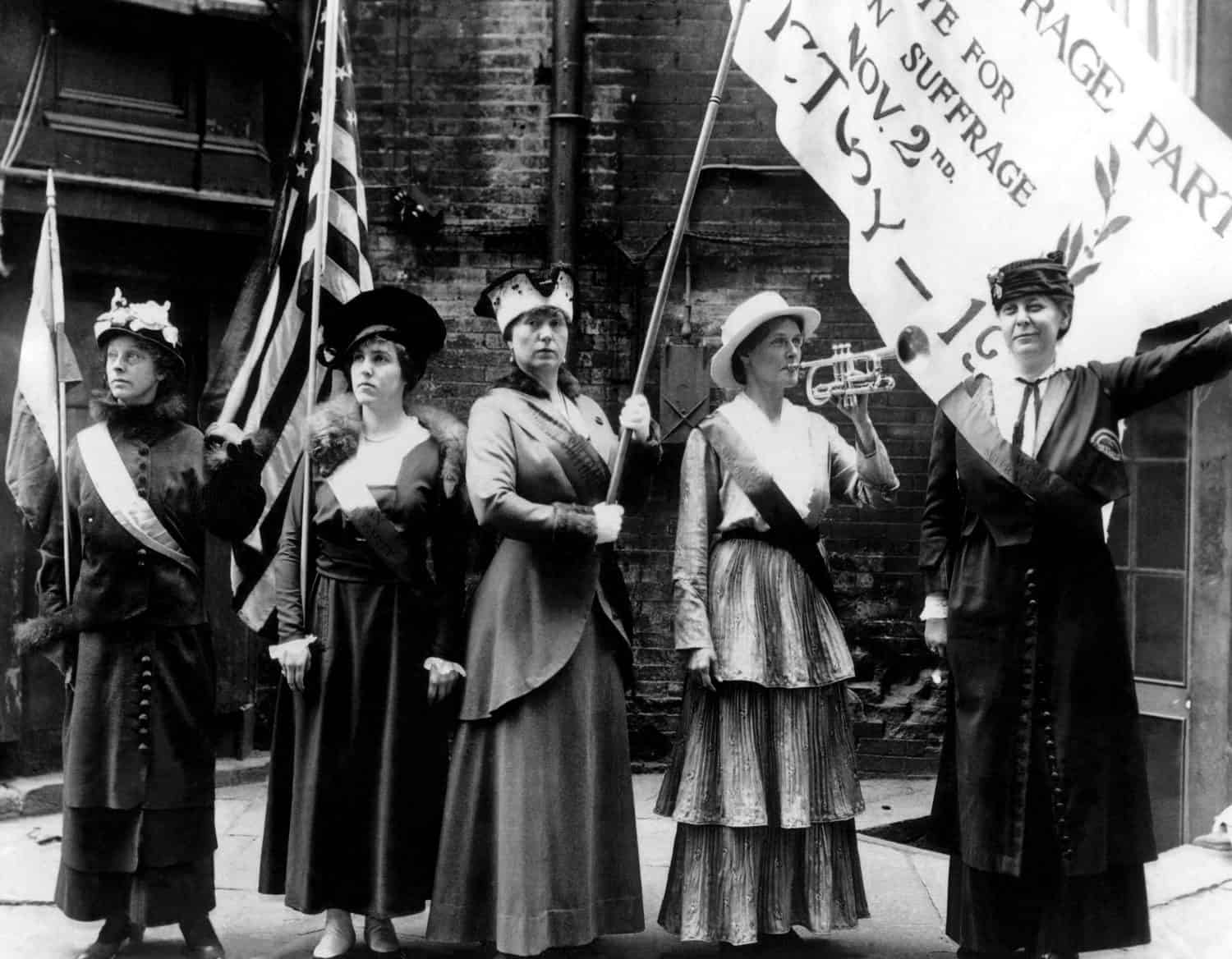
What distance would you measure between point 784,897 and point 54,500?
106 inches

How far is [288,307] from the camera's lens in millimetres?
4430

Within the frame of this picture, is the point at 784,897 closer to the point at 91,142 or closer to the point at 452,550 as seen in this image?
the point at 452,550

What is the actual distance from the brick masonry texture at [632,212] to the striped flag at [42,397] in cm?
239

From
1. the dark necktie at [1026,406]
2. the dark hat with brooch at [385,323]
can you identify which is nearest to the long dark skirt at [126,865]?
the dark hat with brooch at [385,323]

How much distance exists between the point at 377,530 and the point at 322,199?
1.22m

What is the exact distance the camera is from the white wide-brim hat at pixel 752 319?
161 inches

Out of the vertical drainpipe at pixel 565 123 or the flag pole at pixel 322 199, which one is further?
the vertical drainpipe at pixel 565 123

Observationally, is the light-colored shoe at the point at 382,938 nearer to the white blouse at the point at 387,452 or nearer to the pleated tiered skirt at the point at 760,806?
the pleated tiered skirt at the point at 760,806

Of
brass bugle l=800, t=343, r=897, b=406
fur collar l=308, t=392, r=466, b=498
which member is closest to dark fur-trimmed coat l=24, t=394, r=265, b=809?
fur collar l=308, t=392, r=466, b=498

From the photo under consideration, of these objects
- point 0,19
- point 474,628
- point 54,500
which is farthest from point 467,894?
point 0,19

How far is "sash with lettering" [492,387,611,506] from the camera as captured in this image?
3980 millimetres

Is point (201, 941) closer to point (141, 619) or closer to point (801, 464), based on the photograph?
point (141, 619)

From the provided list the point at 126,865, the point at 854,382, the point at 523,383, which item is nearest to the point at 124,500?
the point at 126,865

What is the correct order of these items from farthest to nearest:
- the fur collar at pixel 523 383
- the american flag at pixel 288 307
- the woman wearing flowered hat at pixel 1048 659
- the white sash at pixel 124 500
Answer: the american flag at pixel 288 307, the fur collar at pixel 523 383, the white sash at pixel 124 500, the woman wearing flowered hat at pixel 1048 659
